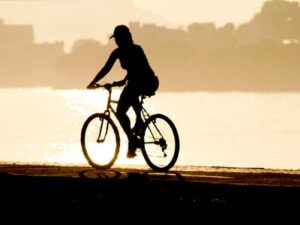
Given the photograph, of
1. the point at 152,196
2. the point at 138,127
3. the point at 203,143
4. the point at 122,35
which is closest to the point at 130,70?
the point at 122,35

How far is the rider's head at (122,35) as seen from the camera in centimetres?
1172

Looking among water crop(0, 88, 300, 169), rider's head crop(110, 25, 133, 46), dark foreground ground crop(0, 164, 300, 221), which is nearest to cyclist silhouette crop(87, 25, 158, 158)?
rider's head crop(110, 25, 133, 46)

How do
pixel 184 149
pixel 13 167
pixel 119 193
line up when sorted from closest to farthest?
pixel 119 193, pixel 13 167, pixel 184 149

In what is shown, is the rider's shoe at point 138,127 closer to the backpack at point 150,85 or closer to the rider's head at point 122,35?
the backpack at point 150,85

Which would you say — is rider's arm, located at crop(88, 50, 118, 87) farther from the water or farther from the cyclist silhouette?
the water

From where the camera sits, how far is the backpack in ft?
38.8

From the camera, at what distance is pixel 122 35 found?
1178 centimetres

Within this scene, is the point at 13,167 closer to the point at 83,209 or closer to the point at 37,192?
the point at 37,192

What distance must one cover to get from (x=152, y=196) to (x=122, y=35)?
3.45 metres

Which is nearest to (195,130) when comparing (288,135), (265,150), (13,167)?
(288,135)

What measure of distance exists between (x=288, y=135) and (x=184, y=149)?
142ft

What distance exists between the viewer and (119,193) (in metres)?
9.40

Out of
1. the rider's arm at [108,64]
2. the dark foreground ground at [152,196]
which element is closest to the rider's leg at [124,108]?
the rider's arm at [108,64]

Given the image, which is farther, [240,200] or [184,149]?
[184,149]
